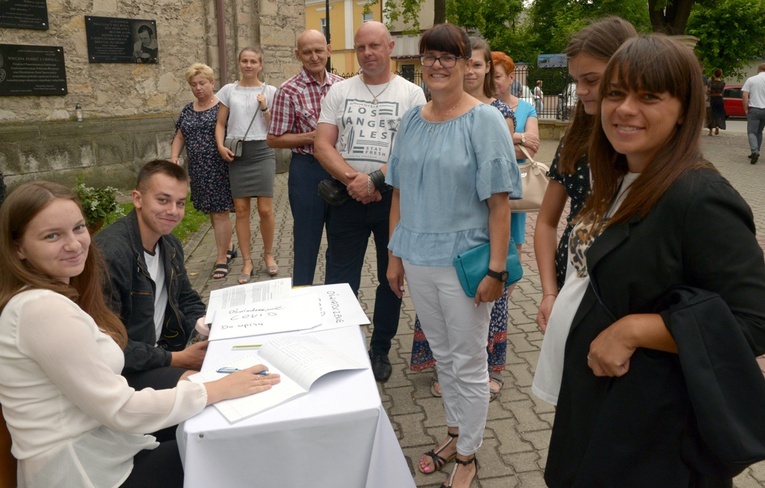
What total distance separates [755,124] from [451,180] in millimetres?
13259

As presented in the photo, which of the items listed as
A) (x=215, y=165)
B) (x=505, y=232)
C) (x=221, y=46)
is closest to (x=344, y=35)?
(x=221, y=46)

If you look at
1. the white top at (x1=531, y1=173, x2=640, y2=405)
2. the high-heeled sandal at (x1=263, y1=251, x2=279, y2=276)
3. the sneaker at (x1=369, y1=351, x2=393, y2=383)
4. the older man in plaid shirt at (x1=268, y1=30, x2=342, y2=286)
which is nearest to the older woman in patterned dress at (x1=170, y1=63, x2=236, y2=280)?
the high-heeled sandal at (x1=263, y1=251, x2=279, y2=276)

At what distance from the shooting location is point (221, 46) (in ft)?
34.3

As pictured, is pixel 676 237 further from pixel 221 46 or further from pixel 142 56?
pixel 221 46

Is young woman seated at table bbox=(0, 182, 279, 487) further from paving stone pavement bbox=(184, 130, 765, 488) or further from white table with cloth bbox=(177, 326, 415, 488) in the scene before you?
paving stone pavement bbox=(184, 130, 765, 488)

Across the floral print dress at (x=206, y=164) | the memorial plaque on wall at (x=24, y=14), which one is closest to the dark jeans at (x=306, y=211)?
the floral print dress at (x=206, y=164)

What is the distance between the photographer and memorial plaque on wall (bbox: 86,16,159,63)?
866 cm

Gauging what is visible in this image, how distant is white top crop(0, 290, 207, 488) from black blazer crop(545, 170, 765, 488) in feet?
3.48

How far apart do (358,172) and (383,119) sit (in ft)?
1.09

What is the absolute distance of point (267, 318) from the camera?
2.26m

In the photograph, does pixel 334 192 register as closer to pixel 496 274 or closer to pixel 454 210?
pixel 454 210

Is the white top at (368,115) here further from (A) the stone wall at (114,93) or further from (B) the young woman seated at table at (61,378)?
(A) the stone wall at (114,93)

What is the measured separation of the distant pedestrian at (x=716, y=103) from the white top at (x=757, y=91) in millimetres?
5103

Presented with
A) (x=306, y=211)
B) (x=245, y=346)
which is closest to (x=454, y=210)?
(x=245, y=346)
